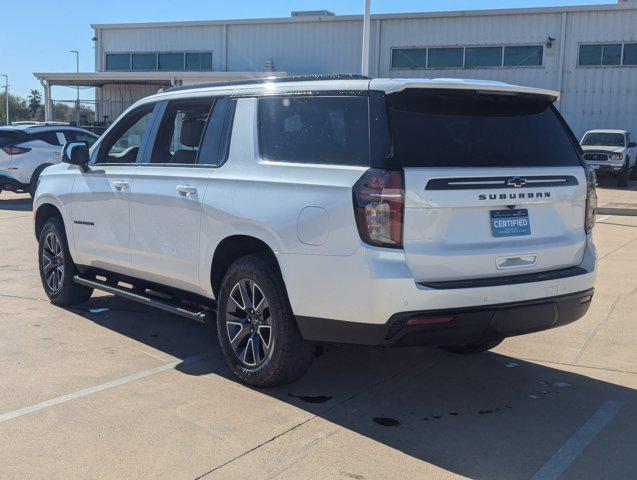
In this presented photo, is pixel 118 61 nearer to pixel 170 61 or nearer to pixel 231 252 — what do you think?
pixel 170 61

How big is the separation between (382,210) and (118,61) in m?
37.8

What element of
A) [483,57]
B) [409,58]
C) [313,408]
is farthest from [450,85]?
[409,58]

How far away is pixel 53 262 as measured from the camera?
7188mm

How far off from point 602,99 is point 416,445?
89.9 feet

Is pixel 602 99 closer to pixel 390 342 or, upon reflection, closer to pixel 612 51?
pixel 612 51

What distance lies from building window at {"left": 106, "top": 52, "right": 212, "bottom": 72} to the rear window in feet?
105

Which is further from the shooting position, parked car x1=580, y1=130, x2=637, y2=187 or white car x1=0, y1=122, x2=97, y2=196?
parked car x1=580, y1=130, x2=637, y2=187

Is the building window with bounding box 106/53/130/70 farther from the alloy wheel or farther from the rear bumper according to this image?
the rear bumper

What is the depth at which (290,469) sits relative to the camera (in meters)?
3.81

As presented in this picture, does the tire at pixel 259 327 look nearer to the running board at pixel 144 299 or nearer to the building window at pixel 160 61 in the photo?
the running board at pixel 144 299

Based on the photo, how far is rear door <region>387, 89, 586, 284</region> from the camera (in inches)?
166

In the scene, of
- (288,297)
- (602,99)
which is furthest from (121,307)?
(602,99)

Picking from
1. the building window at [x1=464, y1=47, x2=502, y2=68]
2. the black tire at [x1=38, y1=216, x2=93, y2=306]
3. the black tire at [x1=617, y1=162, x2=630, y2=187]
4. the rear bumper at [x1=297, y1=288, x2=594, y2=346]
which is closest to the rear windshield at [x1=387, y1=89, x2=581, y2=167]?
the rear bumper at [x1=297, y1=288, x2=594, y2=346]

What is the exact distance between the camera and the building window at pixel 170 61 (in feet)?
121
